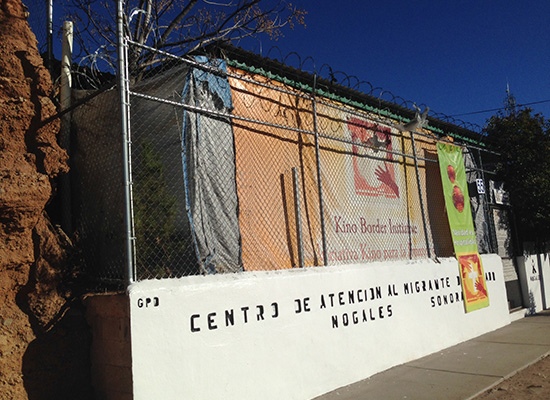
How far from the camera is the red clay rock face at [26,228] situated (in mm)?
3990

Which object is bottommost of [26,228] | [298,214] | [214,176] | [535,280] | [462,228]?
[535,280]

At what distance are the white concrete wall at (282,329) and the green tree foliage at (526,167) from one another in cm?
475

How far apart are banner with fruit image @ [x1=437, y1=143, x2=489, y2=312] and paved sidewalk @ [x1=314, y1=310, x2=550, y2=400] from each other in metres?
0.81

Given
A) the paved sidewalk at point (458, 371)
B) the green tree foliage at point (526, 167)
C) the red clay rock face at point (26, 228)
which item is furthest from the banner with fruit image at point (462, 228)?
the red clay rock face at point (26, 228)

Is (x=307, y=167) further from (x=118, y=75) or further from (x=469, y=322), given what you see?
(x=469, y=322)

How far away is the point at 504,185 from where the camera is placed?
37.8ft

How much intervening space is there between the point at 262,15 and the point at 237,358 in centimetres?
519

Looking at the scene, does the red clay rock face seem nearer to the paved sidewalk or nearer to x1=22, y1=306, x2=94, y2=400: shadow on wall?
x1=22, y1=306, x2=94, y2=400: shadow on wall

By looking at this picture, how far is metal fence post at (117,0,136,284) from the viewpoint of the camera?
4.01 meters

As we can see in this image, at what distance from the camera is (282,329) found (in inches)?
197

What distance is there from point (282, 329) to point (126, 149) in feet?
8.17

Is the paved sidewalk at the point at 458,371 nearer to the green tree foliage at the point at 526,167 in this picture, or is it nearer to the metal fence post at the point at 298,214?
the metal fence post at the point at 298,214

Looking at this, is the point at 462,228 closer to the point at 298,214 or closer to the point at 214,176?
the point at 298,214

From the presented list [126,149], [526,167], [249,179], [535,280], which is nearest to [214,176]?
[249,179]
